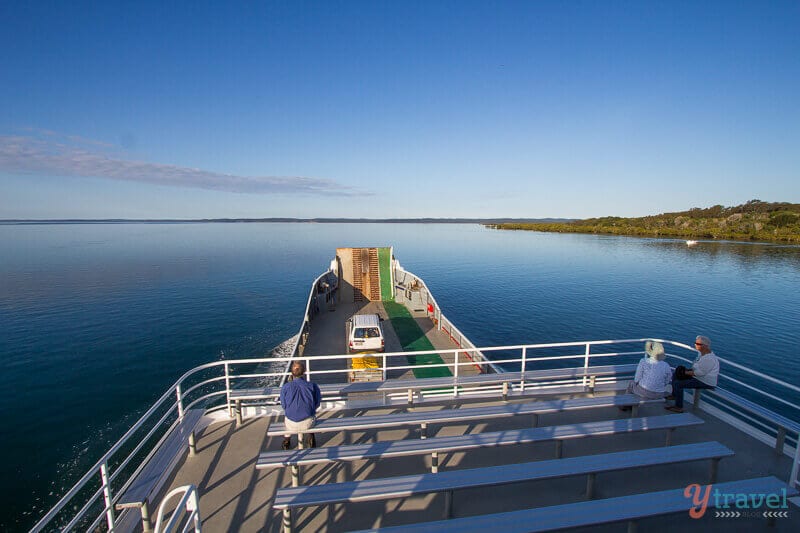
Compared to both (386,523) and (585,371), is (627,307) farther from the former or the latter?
(386,523)

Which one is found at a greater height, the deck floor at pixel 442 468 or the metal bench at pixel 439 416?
the metal bench at pixel 439 416

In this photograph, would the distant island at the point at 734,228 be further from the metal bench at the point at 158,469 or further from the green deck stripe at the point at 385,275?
the metal bench at the point at 158,469

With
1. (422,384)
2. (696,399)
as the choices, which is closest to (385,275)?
(422,384)

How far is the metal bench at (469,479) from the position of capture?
4043 mm

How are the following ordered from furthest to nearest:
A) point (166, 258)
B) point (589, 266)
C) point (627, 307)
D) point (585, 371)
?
point (166, 258) → point (589, 266) → point (627, 307) → point (585, 371)

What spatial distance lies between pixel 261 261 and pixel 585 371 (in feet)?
200

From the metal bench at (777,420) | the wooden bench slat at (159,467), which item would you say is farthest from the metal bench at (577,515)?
the wooden bench slat at (159,467)

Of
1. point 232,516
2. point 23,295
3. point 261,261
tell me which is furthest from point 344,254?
point 261,261

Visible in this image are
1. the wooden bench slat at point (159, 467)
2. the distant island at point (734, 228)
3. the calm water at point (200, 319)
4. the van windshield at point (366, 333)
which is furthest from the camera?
the distant island at point (734, 228)

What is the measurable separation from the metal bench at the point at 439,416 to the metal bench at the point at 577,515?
1.75m

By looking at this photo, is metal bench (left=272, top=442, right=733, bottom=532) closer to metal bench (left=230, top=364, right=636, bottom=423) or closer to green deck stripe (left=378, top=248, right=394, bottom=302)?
metal bench (left=230, top=364, right=636, bottom=423)

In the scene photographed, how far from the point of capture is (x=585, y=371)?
305 inches

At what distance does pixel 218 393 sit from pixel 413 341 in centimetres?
1047

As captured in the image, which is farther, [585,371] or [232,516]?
[585,371]
